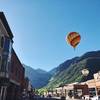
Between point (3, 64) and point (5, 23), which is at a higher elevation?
point (5, 23)

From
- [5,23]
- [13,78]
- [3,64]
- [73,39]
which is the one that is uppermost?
[5,23]

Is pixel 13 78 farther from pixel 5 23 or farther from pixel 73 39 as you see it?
pixel 5 23

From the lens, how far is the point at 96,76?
83438mm

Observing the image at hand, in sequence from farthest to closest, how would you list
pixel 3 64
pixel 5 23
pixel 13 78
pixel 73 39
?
1. pixel 13 78
2. pixel 73 39
3. pixel 5 23
4. pixel 3 64

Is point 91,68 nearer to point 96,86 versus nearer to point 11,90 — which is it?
point 96,86

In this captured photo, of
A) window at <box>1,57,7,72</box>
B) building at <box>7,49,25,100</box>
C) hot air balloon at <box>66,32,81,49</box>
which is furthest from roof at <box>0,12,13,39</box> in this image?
hot air balloon at <box>66,32,81,49</box>

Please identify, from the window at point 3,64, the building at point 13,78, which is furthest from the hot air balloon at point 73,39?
the window at point 3,64

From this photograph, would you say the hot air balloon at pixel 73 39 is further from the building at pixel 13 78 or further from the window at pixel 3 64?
the window at pixel 3 64

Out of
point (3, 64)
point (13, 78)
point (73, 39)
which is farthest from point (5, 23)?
point (13, 78)

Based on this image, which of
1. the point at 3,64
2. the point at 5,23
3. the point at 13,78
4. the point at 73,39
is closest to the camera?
the point at 3,64

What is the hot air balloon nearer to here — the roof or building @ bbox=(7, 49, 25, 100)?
the roof

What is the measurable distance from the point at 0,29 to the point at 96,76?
5682 cm

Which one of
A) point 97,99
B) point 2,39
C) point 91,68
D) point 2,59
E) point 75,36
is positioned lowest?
point 97,99

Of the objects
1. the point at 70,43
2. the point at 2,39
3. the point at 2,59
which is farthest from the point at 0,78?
the point at 70,43
